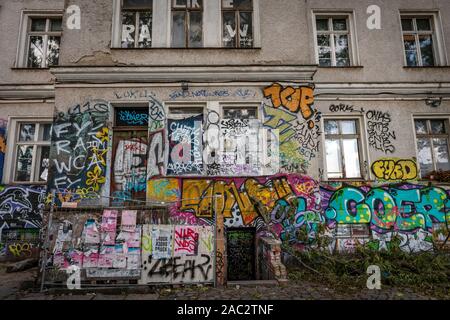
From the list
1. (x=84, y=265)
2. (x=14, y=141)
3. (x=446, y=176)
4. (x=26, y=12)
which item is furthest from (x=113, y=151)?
(x=446, y=176)

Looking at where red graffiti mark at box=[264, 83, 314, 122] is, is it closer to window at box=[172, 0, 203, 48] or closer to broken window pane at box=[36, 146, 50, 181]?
window at box=[172, 0, 203, 48]

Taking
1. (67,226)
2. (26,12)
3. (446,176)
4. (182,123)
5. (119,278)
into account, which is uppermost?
(26,12)

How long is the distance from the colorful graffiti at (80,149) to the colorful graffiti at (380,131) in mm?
7476

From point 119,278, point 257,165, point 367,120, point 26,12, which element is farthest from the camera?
point 26,12

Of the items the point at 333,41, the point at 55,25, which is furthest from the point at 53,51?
the point at 333,41

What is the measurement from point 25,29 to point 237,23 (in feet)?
24.1

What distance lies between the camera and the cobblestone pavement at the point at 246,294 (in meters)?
4.57

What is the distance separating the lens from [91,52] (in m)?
7.44

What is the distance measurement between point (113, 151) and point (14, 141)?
13.7ft

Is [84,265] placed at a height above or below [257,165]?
below

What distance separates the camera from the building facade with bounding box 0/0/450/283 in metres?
6.79

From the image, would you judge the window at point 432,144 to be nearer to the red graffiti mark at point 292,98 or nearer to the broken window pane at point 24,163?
the red graffiti mark at point 292,98

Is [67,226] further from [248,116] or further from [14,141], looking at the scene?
[14,141]

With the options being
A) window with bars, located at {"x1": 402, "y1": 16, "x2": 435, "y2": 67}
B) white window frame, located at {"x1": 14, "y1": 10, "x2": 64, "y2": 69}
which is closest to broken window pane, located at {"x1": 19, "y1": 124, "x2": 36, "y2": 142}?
white window frame, located at {"x1": 14, "y1": 10, "x2": 64, "y2": 69}
